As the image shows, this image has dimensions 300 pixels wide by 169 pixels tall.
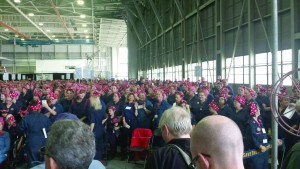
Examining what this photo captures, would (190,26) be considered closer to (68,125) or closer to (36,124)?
(36,124)

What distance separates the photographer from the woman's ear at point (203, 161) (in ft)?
5.39

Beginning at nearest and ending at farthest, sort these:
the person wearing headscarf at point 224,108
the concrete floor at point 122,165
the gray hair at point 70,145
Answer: the gray hair at point 70,145 < the person wearing headscarf at point 224,108 < the concrete floor at point 122,165

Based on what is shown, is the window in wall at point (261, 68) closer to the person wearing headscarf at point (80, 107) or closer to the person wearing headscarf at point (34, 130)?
the person wearing headscarf at point (80, 107)

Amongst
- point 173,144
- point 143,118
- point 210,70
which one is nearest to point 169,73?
point 210,70

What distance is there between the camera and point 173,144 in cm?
312

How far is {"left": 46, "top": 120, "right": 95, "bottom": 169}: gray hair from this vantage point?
187cm

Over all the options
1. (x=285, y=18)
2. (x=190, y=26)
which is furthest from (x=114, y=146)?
(x=190, y=26)

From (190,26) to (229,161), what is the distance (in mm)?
22318

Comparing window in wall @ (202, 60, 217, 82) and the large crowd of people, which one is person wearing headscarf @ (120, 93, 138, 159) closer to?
the large crowd of people

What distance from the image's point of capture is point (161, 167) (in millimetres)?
2906

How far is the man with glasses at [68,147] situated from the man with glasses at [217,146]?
0.65 m

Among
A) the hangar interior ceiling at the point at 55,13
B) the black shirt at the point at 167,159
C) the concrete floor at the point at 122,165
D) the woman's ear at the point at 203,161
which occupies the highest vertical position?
the hangar interior ceiling at the point at 55,13

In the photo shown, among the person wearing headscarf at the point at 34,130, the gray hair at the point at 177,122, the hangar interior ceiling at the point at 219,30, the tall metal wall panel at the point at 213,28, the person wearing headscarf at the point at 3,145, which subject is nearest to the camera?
the gray hair at the point at 177,122

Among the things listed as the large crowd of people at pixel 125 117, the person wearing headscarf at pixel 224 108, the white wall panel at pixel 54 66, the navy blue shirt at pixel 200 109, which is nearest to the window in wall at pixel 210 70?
the large crowd of people at pixel 125 117
